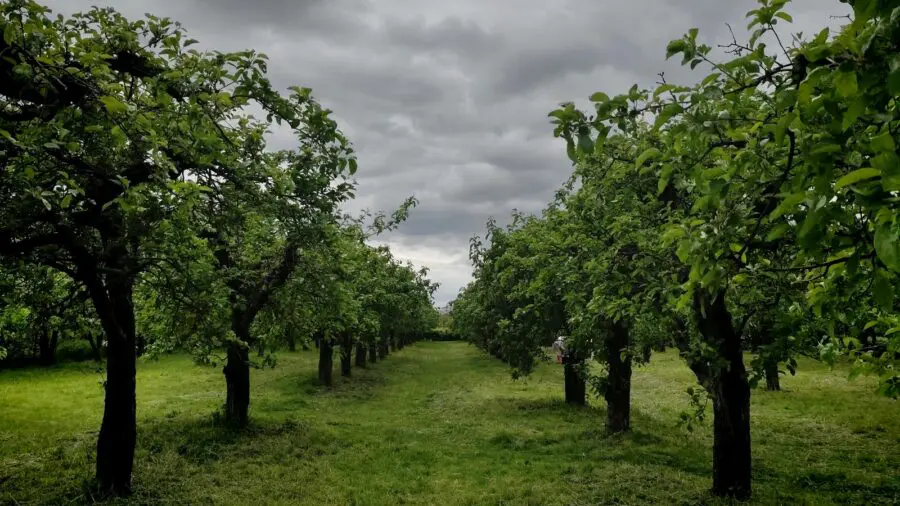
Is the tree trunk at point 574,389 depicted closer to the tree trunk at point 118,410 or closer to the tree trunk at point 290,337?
the tree trunk at point 290,337

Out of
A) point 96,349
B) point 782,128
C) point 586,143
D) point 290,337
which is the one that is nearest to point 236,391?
point 290,337

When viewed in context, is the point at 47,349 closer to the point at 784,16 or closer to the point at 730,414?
the point at 730,414

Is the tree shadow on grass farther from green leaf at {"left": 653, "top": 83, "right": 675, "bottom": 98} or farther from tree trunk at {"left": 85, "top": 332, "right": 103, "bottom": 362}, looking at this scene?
tree trunk at {"left": 85, "top": 332, "right": 103, "bottom": 362}

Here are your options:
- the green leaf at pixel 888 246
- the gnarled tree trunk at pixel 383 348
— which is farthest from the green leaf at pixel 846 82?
the gnarled tree trunk at pixel 383 348

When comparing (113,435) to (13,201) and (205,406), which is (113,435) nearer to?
(13,201)

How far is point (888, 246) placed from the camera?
267 cm

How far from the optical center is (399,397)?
3359 centimetres

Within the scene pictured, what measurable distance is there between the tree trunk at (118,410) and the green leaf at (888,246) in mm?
14028

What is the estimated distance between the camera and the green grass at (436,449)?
45.0ft

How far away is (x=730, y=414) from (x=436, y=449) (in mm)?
10265

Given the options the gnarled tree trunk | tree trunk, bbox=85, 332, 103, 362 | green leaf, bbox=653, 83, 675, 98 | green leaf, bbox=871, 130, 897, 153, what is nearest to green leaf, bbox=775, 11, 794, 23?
green leaf, bbox=653, 83, 675, 98

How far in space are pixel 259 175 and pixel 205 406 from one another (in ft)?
67.9

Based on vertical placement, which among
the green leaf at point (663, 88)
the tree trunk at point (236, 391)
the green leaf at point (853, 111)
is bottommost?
the tree trunk at point (236, 391)

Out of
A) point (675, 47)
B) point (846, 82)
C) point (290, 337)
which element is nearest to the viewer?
point (846, 82)
